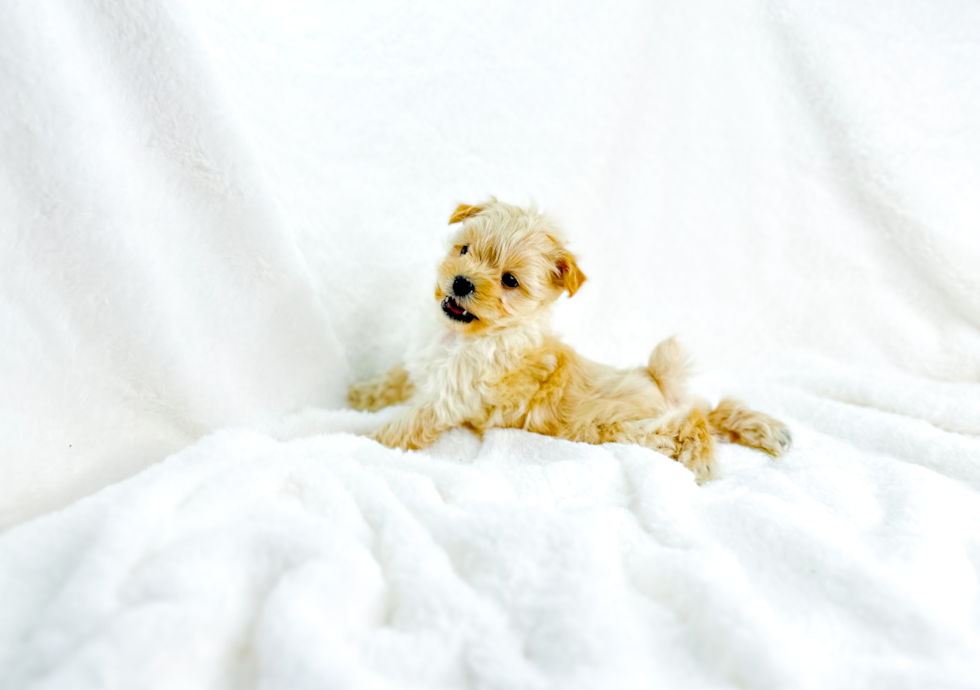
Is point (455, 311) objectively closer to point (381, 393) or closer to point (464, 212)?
point (464, 212)

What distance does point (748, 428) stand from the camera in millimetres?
2090

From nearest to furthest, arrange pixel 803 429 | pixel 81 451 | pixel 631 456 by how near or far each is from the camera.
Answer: pixel 81 451 → pixel 631 456 → pixel 803 429

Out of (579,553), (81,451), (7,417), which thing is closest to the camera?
(579,553)

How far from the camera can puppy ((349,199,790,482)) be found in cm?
194

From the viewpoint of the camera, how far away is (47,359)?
1.48m

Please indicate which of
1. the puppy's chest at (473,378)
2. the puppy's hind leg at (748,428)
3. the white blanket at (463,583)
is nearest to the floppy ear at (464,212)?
the puppy's chest at (473,378)

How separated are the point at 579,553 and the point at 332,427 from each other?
1017 mm

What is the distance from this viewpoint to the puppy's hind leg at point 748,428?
2.02 meters

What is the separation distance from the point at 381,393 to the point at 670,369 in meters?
1.01

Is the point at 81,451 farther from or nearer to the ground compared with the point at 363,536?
farther from the ground

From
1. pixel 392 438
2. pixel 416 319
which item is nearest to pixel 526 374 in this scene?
pixel 392 438

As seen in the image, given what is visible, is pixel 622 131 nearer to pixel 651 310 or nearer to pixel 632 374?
pixel 651 310

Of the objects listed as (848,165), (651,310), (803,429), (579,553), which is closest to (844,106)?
(848,165)

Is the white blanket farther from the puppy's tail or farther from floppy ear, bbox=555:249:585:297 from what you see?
floppy ear, bbox=555:249:585:297
